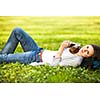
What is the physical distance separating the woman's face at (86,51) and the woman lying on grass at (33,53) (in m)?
0.02

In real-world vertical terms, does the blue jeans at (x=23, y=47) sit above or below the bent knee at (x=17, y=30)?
below

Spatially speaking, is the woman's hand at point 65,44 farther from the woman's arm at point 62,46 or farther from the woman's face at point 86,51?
the woman's face at point 86,51

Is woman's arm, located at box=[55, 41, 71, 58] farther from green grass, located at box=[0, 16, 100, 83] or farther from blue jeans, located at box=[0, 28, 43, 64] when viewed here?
blue jeans, located at box=[0, 28, 43, 64]

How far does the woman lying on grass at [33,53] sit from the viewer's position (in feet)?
9.69

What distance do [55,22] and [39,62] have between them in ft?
1.48

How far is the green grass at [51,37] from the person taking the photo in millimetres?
2934

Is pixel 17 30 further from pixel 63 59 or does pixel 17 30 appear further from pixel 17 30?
pixel 63 59

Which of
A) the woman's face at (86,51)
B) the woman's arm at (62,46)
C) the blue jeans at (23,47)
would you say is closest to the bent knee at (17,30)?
the blue jeans at (23,47)

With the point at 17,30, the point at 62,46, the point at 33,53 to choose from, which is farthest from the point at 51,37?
the point at 17,30

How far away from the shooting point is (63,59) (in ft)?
9.69

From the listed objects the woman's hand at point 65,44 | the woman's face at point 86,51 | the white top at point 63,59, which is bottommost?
the white top at point 63,59
